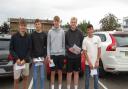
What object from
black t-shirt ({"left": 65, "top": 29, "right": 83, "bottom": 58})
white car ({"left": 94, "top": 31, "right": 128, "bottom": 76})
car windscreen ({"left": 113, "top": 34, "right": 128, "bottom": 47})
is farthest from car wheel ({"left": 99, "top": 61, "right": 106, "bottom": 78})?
black t-shirt ({"left": 65, "top": 29, "right": 83, "bottom": 58})

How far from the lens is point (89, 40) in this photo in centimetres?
779

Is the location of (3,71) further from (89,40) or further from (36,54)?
(89,40)

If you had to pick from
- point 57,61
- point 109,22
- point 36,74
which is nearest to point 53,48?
point 57,61

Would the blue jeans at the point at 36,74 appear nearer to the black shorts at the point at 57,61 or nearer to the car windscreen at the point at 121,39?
the black shorts at the point at 57,61

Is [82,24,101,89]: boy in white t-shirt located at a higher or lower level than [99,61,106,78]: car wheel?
higher

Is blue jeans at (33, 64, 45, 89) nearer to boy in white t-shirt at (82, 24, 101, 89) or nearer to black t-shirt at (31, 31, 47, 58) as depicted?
black t-shirt at (31, 31, 47, 58)

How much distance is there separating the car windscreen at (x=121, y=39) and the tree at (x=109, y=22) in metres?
29.7

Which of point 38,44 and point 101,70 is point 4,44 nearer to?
point 38,44

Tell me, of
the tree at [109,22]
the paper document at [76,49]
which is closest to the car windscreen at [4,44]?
the paper document at [76,49]

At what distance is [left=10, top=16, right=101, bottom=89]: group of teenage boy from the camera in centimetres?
747

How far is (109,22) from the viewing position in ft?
133

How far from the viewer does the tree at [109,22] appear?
131 ft

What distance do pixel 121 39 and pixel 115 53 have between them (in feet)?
2.16

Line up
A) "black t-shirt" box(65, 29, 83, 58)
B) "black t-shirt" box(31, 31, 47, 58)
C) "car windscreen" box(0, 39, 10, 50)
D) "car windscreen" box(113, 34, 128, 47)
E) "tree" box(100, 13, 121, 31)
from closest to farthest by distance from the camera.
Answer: "black t-shirt" box(31, 31, 47, 58)
"black t-shirt" box(65, 29, 83, 58)
"car windscreen" box(113, 34, 128, 47)
"car windscreen" box(0, 39, 10, 50)
"tree" box(100, 13, 121, 31)
